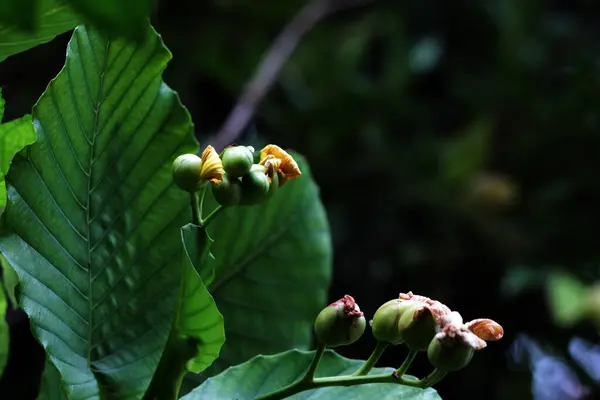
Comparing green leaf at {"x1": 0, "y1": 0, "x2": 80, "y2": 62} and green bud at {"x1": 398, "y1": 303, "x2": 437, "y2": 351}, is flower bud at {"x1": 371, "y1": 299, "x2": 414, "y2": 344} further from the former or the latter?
green leaf at {"x1": 0, "y1": 0, "x2": 80, "y2": 62}

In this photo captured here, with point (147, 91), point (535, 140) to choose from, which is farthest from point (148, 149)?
point (535, 140)

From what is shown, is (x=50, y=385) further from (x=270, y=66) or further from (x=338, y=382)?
(x=270, y=66)

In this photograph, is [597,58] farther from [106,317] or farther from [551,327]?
[106,317]

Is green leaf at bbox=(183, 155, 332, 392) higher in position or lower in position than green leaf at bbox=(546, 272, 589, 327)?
higher

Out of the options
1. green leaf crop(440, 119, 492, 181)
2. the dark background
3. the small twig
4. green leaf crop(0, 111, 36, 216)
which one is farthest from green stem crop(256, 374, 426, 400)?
green leaf crop(440, 119, 492, 181)

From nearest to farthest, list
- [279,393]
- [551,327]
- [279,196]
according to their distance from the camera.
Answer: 1. [279,393]
2. [279,196]
3. [551,327]
